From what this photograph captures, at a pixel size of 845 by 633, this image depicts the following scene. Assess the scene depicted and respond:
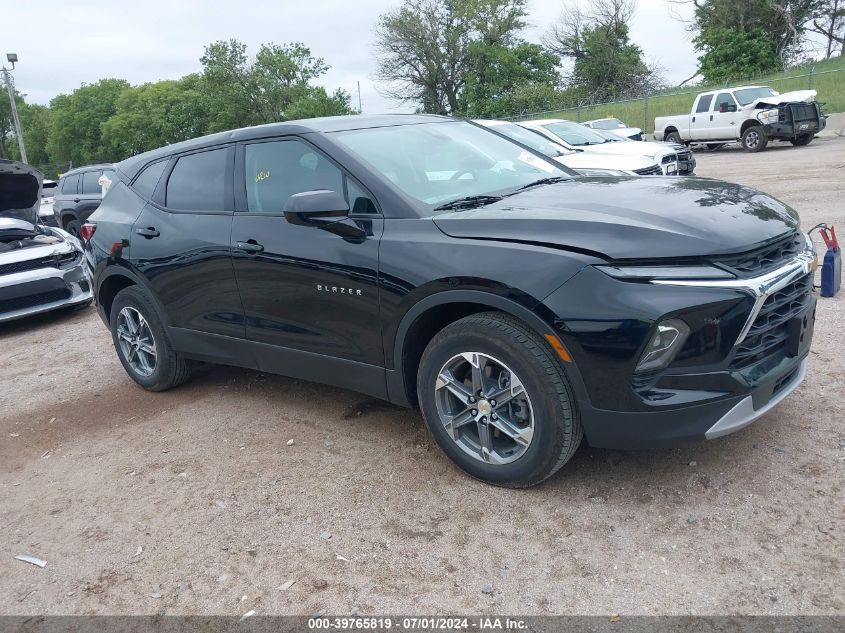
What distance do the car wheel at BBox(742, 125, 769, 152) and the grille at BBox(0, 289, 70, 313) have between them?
19.5 m

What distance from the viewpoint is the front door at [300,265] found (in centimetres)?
366

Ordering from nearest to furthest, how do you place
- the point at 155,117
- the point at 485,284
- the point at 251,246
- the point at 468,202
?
Answer: the point at 485,284
the point at 468,202
the point at 251,246
the point at 155,117

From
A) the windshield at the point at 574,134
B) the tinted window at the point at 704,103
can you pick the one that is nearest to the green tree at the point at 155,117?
the tinted window at the point at 704,103

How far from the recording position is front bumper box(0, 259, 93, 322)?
7660 millimetres

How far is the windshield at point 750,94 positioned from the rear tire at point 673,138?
2510 mm

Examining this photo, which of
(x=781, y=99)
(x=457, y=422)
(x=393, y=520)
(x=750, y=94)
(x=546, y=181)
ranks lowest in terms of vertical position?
(x=393, y=520)

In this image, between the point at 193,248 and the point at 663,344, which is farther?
the point at 193,248

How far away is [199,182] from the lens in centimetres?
469

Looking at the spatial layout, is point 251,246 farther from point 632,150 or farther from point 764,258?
point 632,150

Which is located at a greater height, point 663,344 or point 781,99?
point 781,99

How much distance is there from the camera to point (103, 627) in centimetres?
275

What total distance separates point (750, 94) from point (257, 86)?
44.5 m

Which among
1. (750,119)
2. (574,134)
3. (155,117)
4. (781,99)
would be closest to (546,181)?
(574,134)

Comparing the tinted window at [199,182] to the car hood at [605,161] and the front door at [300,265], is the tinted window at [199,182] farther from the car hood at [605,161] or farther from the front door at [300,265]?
the car hood at [605,161]
